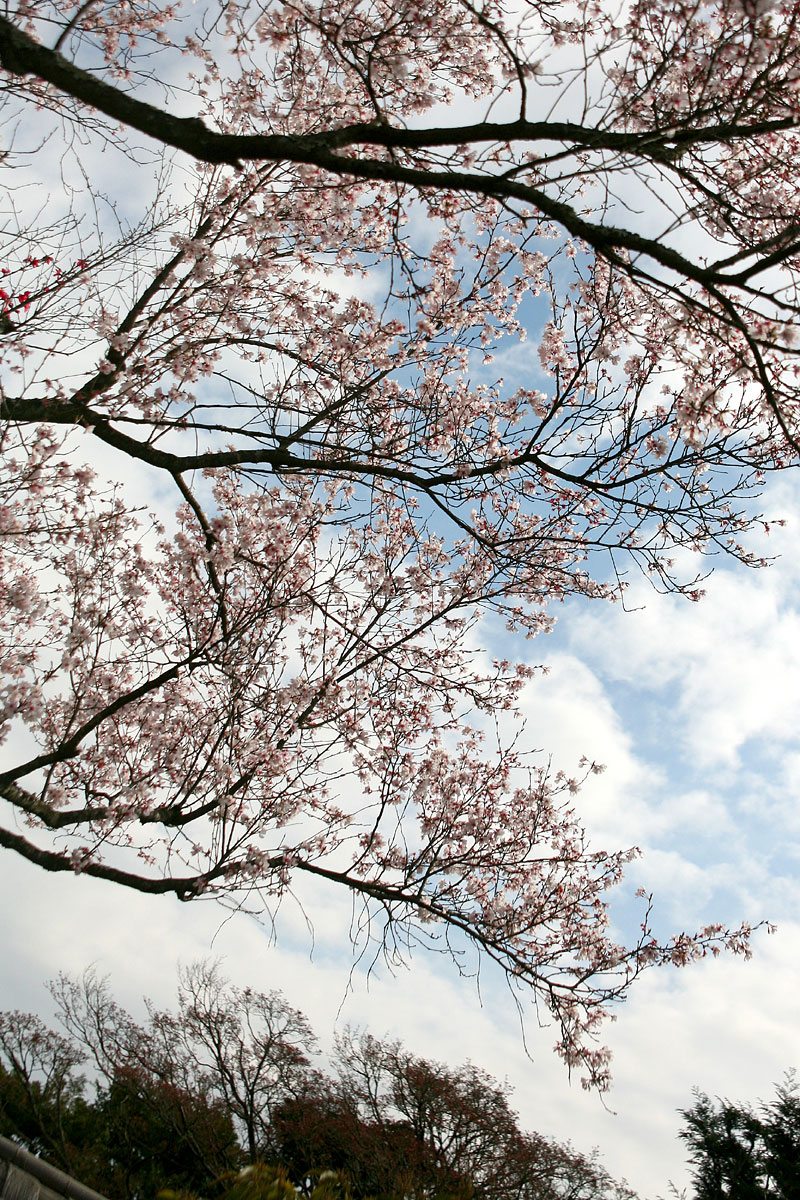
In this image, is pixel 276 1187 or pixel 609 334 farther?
pixel 609 334

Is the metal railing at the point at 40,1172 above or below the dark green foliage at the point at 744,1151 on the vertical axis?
below

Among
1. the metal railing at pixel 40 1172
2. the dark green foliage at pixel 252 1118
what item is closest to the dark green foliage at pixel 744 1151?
the dark green foliage at pixel 252 1118

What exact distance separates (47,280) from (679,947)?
7.19 meters

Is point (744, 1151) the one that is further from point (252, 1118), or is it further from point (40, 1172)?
point (40, 1172)

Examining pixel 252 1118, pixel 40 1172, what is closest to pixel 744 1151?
pixel 252 1118

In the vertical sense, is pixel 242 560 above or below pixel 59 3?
below

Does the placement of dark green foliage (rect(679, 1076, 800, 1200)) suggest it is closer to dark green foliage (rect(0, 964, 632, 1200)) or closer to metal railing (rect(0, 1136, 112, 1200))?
dark green foliage (rect(0, 964, 632, 1200))

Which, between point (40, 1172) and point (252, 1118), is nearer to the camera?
point (40, 1172)

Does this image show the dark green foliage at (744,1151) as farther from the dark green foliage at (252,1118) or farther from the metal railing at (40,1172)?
the metal railing at (40,1172)

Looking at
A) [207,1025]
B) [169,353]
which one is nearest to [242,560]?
[169,353]

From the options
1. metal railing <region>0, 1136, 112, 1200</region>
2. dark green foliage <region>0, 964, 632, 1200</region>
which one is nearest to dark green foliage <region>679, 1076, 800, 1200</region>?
dark green foliage <region>0, 964, 632, 1200</region>

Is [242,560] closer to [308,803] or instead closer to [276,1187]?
[308,803]

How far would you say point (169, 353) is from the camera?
588 cm

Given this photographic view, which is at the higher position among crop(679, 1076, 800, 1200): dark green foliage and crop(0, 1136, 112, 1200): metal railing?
crop(679, 1076, 800, 1200): dark green foliage
